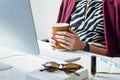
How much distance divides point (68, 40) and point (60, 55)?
0.15 metres

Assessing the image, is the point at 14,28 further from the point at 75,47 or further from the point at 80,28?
the point at 80,28

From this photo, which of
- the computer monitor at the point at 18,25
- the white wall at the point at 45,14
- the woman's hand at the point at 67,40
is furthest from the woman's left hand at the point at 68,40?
the white wall at the point at 45,14

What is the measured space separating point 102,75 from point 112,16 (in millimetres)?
719

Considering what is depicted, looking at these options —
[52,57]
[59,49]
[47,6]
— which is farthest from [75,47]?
[47,6]

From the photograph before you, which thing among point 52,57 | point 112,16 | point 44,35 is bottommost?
point 44,35

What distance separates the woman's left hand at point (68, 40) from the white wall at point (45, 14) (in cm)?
124

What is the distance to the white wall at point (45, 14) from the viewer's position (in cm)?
256

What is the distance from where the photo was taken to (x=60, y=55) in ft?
3.76

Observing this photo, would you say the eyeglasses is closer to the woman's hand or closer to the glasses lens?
the glasses lens

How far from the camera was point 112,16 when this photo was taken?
1573 millimetres

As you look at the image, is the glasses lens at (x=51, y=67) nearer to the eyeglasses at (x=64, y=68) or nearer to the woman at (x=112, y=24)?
the eyeglasses at (x=64, y=68)

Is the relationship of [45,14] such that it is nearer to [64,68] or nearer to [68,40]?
[68,40]

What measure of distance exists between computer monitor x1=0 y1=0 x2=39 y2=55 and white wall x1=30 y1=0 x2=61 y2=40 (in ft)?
5.08

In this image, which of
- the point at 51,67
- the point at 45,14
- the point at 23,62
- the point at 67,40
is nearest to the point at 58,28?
the point at 67,40
